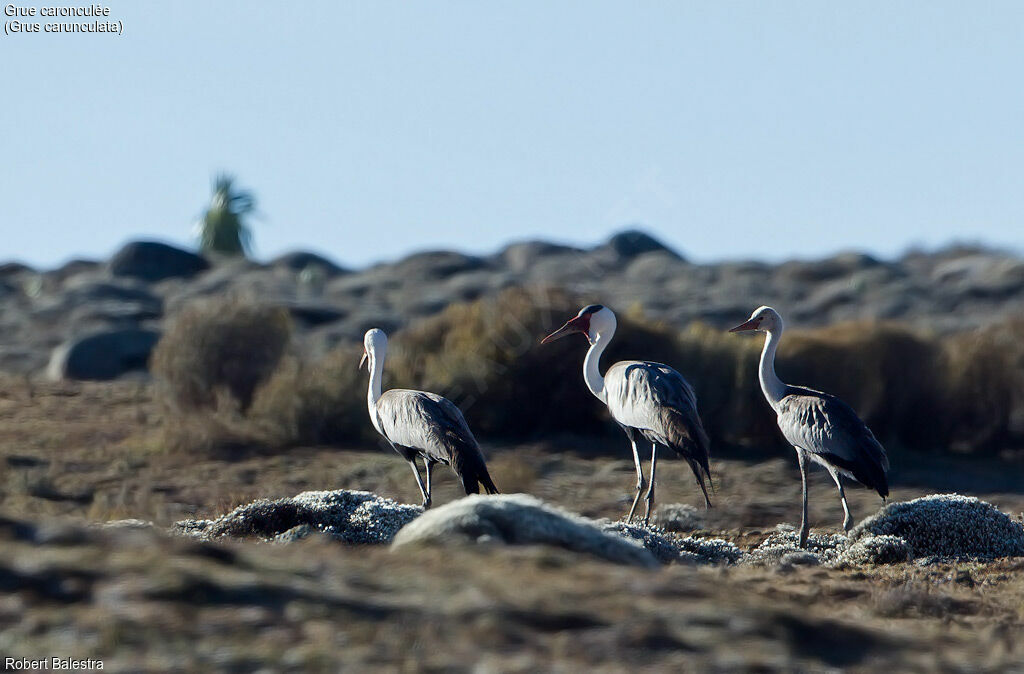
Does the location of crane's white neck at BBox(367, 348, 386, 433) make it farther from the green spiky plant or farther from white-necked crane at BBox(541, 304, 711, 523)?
the green spiky plant

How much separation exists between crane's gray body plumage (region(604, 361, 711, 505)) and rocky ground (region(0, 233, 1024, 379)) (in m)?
19.3

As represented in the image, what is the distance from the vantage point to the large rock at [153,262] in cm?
4491

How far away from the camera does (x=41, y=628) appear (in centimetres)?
534

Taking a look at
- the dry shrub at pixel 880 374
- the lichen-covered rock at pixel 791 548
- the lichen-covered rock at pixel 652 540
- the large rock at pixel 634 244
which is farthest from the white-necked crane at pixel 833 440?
the large rock at pixel 634 244

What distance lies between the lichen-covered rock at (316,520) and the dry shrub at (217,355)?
9.42 metres

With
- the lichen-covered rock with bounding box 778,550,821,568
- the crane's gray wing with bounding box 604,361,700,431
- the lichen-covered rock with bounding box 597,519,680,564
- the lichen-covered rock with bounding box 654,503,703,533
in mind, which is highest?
the crane's gray wing with bounding box 604,361,700,431

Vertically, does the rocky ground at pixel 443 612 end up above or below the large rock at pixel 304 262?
below

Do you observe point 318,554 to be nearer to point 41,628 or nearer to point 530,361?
point 41,628

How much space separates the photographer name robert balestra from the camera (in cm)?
500

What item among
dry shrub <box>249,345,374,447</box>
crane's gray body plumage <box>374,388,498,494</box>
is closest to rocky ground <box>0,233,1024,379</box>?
dry shrub <box>249,345,374,447</box>

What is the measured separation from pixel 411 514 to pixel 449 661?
19.5 feet

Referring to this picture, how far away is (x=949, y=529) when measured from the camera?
11367 millimetres

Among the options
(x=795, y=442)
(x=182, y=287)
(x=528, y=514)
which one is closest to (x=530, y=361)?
(x=795, y=442)

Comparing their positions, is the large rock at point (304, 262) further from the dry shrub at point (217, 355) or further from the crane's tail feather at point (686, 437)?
the crane's tail feather at point (686, 437)
